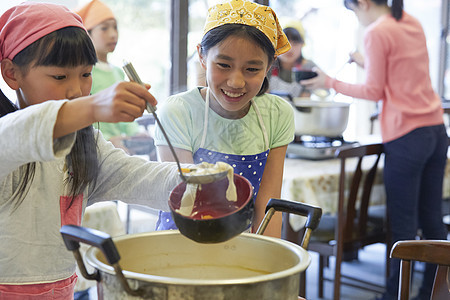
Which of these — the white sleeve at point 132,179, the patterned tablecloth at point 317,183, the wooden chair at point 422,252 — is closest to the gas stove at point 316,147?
the patterned tablecloth at point 317,183

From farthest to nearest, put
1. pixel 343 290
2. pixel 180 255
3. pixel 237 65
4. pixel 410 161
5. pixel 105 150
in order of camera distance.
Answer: pixel 343 290 → pixel 410 161 → pixel 237 65 → pixel 105 150 → pixel 180 255

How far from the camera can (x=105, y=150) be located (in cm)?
119

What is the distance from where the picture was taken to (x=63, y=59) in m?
1.04

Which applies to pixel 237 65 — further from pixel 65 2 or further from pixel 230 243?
pixel 65 2

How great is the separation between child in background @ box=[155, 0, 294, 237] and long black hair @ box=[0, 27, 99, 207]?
279mm

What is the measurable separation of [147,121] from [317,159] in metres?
1.07

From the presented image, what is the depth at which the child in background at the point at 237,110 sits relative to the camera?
52.2 inches

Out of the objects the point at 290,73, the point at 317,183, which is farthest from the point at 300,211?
the point at 290,73

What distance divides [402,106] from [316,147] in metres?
0.46

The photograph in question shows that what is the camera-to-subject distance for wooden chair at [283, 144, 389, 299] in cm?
255

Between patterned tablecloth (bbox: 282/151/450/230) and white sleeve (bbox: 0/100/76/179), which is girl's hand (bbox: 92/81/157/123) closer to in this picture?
white sleeve (bbox: 0/100/76/179)

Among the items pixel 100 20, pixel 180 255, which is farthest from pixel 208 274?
pixel 100 20

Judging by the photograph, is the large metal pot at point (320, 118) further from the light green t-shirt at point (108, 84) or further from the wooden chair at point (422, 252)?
the wooden chair at point (422, 252)

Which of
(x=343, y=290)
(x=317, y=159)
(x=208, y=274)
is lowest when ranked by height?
(x=343, y=290)
